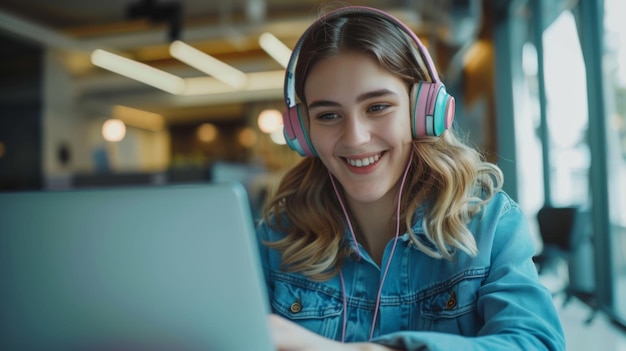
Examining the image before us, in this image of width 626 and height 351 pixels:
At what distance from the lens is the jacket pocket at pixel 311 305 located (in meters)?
0.99

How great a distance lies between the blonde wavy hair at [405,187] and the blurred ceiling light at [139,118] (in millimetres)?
12140

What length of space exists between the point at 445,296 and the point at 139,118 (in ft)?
44.9

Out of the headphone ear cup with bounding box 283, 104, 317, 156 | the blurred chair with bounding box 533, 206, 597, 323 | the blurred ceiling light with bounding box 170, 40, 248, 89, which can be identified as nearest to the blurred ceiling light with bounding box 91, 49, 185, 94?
the blurred ceiling light with bounding box 170, 40, 248, 89

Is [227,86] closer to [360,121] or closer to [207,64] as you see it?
[207,64]

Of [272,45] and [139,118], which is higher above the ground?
[272,45]

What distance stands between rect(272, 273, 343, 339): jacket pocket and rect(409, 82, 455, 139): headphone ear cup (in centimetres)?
34

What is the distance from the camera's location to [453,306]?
36.1 inches

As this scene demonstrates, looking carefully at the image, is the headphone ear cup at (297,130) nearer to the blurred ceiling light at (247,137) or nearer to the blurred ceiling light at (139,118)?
the blurred ceiling light at (247,137)

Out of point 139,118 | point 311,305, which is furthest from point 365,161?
point 139,118

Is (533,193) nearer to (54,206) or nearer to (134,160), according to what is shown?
(54,206)

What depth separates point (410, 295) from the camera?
0.97 m

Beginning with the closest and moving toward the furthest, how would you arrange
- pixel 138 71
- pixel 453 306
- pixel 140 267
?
1. pixel 140 267
2. pixel 453 306
3. pixel 138 71

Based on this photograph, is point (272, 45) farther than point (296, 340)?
Yes

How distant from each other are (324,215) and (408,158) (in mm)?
207
